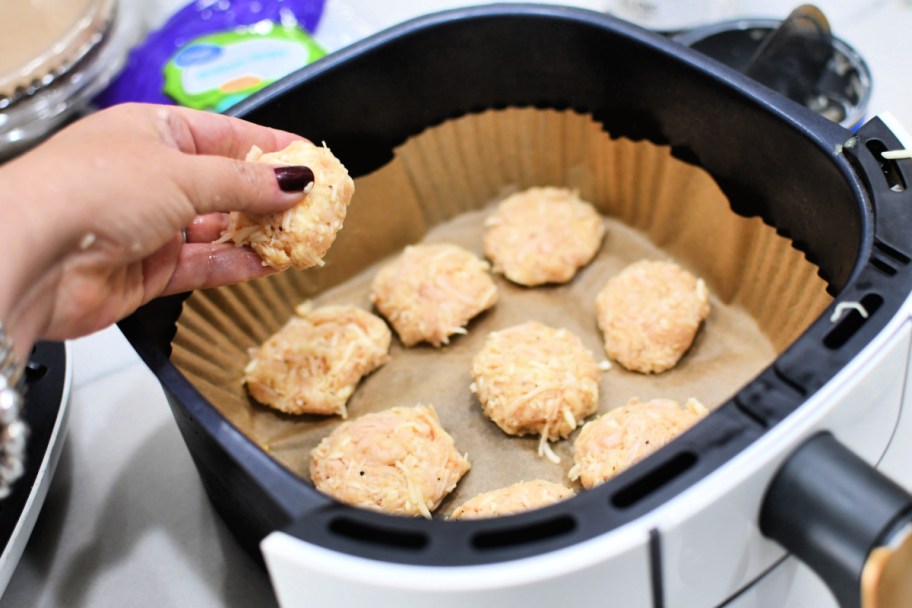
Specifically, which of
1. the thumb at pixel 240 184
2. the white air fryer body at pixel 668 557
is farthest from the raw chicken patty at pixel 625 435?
the thumb at pixel 240 184

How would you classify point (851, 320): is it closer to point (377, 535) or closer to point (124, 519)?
point (377, 535)

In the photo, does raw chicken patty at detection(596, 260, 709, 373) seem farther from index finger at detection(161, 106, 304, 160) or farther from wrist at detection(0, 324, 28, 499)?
wrist at detection(0, 324, 28, 499)

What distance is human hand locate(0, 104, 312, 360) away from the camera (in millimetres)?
710

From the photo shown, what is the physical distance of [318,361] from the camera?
1241 millimetres

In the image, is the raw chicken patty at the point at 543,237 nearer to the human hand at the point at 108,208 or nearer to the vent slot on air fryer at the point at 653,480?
the human hand at the point at 108,208

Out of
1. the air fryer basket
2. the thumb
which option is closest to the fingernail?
the thumb

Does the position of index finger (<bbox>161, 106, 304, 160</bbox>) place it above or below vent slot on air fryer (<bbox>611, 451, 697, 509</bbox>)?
above

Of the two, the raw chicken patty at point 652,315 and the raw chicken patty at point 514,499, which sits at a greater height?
the raw chicken patty at point 652,315

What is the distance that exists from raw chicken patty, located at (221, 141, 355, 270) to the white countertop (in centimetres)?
38

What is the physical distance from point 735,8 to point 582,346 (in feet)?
3.23

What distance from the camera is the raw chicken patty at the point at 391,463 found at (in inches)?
41.7

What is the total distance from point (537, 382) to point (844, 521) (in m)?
0.55

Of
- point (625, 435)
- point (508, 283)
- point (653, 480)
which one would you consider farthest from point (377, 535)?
point (508, 283)

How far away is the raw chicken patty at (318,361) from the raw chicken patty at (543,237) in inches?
9.6
